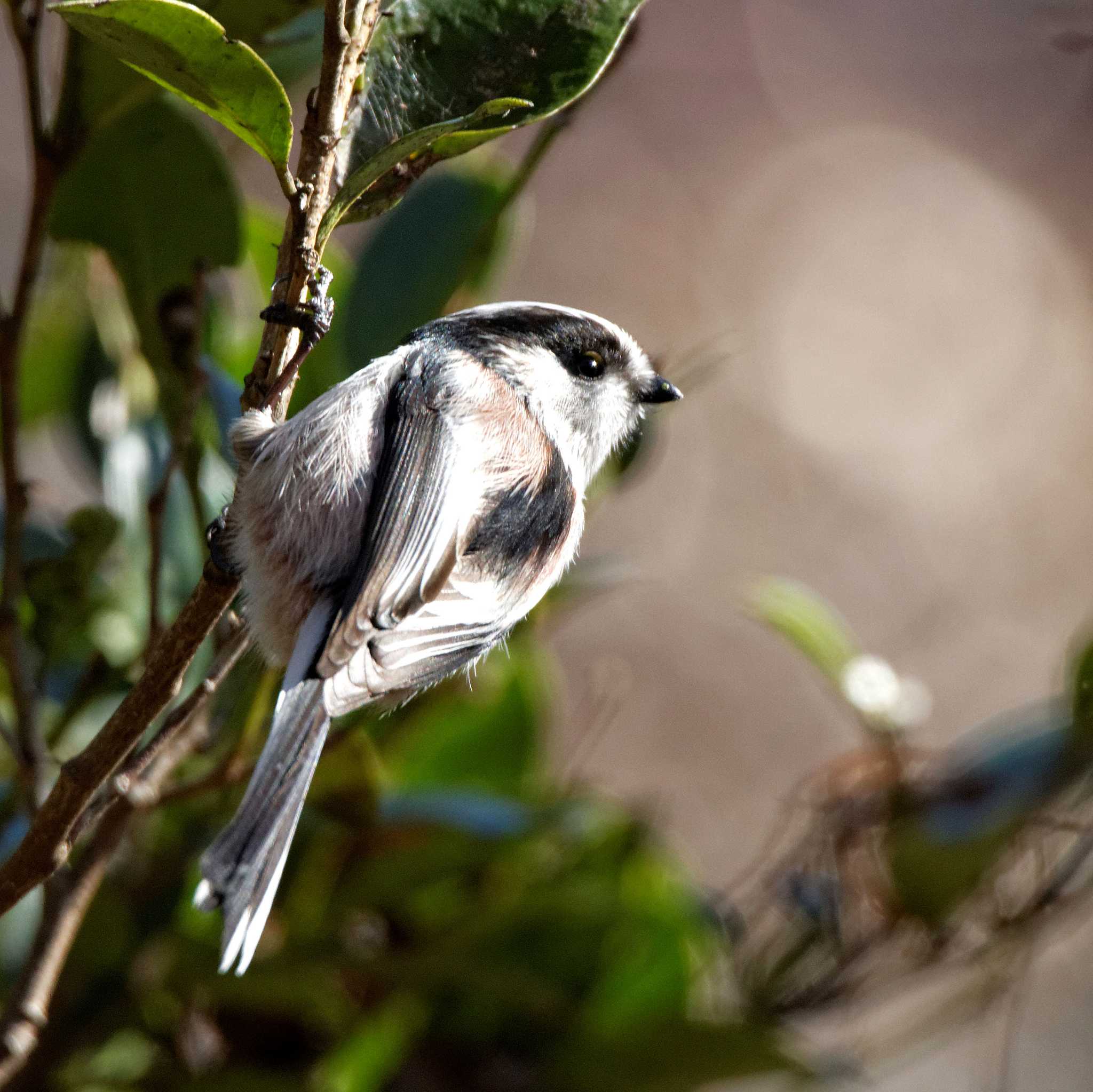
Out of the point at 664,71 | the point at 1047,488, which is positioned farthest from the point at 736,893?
the point at 664,71

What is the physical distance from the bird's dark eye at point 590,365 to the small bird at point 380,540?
7cm

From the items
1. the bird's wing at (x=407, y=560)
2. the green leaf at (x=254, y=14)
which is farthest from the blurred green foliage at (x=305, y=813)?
the bird's wing at (x=407, y=560)

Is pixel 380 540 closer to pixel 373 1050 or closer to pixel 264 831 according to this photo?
pixel 264 831

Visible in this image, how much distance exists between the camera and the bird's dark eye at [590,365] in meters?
1.15

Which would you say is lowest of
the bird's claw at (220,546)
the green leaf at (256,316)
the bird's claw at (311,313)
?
the bird's claw at (220,546)

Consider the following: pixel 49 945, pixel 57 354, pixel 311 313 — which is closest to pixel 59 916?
pixel 49 945

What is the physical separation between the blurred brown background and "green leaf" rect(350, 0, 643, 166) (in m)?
1.37

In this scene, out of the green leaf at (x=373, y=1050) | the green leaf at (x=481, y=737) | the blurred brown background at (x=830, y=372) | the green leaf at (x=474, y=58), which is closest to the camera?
the green leaf at (x=474, y=58)

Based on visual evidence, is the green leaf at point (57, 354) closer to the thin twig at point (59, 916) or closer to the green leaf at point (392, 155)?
the thin twig at point (59, 916)

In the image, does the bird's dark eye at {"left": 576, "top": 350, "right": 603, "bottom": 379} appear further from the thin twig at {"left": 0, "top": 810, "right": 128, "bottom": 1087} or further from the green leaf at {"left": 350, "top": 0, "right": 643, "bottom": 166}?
the thin twig at {"left": 0, "top": 810, "right": 128, "bottom": 1087}

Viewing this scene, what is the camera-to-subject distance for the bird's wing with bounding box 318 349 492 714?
814 mm

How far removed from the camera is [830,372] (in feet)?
10.4

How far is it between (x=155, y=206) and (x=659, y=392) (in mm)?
431

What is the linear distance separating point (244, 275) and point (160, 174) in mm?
434
